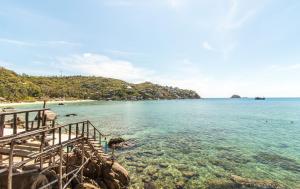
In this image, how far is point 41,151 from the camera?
1226 centimetres

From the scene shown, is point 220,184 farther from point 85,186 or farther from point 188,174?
point 85,186

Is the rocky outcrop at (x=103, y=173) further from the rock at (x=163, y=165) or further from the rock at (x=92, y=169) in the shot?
the rock at (x=163, y=165)

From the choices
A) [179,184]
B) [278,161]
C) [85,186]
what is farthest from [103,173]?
[278,161]

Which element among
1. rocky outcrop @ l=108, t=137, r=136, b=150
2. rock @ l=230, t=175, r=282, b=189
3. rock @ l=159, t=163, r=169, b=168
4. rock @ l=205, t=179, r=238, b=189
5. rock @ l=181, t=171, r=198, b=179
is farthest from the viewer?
rocky outcrop @ l=108, t=137, r=136, b=150

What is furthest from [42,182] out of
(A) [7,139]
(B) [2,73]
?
(B) [2,73]

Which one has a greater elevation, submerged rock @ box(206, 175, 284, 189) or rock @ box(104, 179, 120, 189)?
rock @ box(104, 179, 120, 189)

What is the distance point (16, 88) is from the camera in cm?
13588

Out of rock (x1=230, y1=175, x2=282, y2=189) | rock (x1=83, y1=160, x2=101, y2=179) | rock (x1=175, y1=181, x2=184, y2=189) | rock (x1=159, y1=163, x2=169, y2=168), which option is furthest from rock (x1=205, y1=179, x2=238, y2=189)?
rock (x1=83, y1=160, x2=101, y2=179)

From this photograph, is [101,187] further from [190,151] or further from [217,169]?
[190,151]

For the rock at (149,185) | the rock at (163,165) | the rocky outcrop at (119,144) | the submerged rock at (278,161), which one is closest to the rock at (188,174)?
the rock at (163,165)

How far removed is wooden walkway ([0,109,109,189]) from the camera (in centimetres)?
1113

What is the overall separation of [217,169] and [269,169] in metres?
5.59

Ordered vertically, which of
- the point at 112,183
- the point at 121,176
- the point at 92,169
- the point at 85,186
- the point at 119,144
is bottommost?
the point at 112,183

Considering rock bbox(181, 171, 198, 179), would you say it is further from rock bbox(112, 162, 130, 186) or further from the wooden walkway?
the wooden walkway
